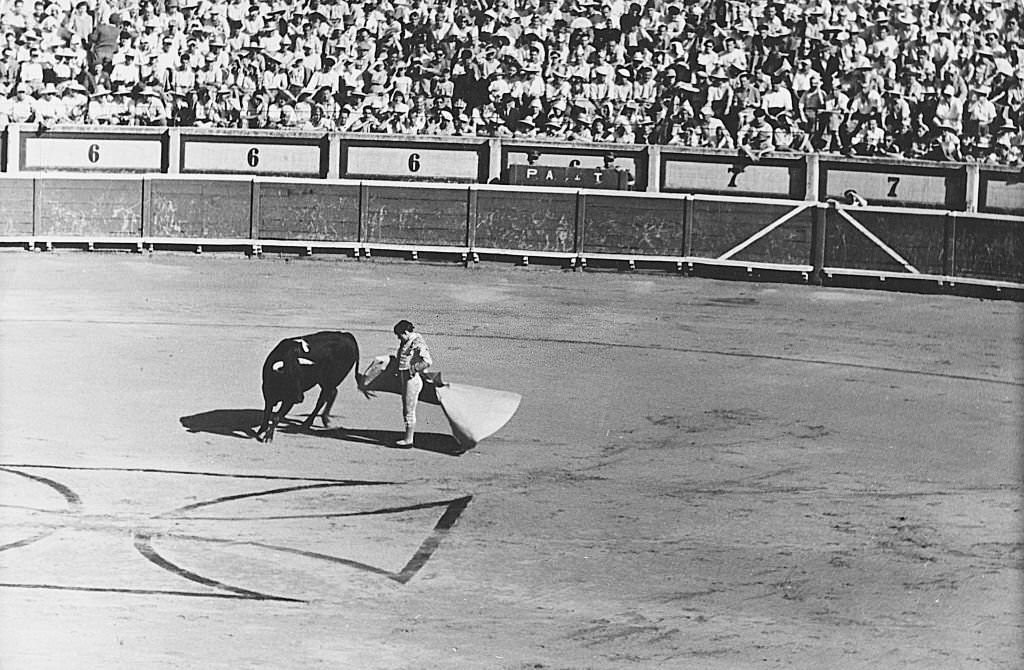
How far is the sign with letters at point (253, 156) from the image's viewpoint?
80.6 ft

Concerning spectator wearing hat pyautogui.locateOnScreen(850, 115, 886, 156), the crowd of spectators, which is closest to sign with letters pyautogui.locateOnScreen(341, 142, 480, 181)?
the crowd of spectators

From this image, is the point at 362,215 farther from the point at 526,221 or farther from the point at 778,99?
the point at 778,99

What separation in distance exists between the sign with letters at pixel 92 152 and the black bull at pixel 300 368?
13.9 metres

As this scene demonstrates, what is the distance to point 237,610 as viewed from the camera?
7496 millimetres

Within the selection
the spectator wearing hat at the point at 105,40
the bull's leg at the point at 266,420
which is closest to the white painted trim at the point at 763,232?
the spectator wearing hat at the point at 105,40

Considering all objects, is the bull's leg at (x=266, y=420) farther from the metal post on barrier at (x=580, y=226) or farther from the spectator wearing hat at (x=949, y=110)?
the spectator wearing hat at (x=949, y=110)

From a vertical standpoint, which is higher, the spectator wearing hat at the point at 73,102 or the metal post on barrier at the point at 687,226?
the spectator wearing hat at the point at 73,102

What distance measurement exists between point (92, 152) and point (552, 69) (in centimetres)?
650

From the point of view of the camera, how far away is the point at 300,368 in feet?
35.1

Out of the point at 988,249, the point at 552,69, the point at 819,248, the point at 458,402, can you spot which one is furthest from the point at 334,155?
the point at 458,402

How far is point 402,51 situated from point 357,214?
9.37 ft

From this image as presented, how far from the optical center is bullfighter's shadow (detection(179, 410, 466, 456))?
11195 mm

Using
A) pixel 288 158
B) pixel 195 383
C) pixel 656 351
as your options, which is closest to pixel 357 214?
pixel 288 158

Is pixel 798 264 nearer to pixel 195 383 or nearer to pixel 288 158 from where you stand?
pixel 288 158
